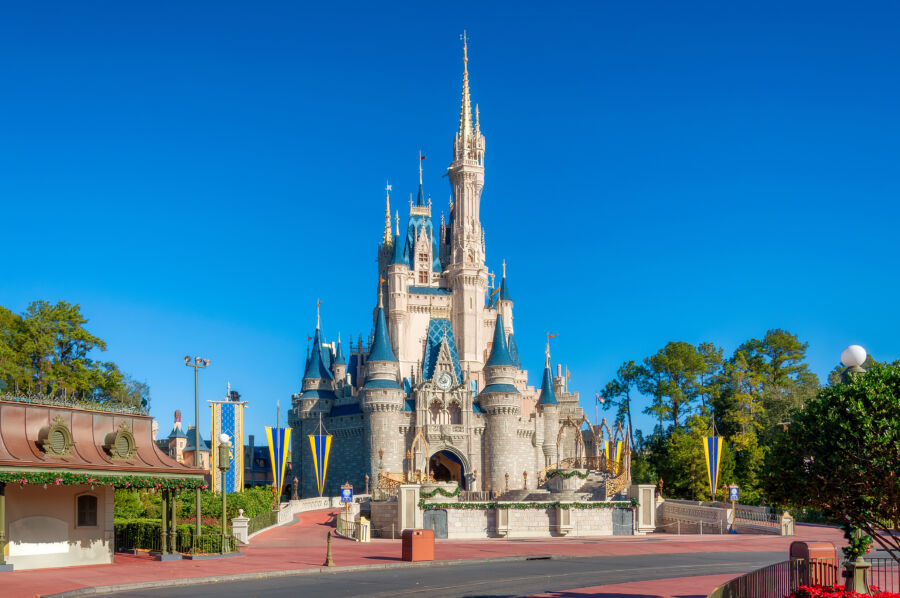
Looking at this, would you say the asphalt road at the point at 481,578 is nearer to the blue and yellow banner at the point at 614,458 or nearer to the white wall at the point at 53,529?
the white wall at the point at 53,529

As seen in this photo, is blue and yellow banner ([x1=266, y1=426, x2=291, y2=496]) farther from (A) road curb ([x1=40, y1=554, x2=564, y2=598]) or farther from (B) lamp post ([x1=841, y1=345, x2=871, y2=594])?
(B) lamp post ([x1=841, y1=345, x2=871, y2=594])

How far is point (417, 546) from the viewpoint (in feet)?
95.1

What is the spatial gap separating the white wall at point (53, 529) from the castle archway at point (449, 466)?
49523 millimetres

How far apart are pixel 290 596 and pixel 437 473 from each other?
205 ft

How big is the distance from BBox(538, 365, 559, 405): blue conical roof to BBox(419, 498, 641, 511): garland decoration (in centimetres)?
3437

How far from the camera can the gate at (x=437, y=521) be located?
43.5 m

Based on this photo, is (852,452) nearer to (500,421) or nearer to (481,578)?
(481,578)

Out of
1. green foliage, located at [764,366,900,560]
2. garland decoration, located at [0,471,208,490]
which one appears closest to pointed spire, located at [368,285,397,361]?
garland decoration, located at [0,471,208,490]

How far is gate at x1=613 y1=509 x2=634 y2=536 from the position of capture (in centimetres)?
4675

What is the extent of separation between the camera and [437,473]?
81.8 m

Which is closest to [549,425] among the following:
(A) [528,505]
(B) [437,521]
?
(A) [528,505]

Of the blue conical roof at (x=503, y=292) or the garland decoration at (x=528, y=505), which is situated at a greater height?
the blue conical roof at (x=503, y=292)

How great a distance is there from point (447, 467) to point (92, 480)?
186 feet

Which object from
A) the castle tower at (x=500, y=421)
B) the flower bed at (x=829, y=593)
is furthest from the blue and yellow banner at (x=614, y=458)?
the flower bed at (x=829, y=593)
